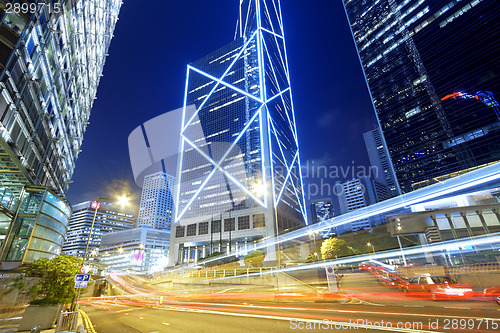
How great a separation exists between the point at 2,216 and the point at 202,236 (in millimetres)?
76261

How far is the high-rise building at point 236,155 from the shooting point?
8781 centimetres

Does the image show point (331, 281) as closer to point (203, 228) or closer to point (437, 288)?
point (437, 288)

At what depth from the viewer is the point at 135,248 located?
15925cm

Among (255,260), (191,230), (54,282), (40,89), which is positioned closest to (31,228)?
(54,282)

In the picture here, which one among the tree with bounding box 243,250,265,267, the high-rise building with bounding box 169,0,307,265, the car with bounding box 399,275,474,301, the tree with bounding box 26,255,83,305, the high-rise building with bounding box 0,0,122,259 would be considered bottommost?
the car with bounding box 399,275,474,301

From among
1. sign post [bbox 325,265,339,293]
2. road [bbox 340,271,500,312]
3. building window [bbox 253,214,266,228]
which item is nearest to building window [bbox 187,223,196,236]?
building window [bbox 253,214,266,228]

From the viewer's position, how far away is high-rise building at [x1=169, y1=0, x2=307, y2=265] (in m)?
87.8

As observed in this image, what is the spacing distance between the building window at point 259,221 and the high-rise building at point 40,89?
57.7m

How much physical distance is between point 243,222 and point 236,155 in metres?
29.0

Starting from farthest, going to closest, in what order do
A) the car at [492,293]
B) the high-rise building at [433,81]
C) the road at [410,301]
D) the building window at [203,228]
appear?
the building window at [203,228] → the high-rise building at [433,81] → the car at [492,293] → the road at [410,301]

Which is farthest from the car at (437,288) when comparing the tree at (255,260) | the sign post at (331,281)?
the tree at (255,260)

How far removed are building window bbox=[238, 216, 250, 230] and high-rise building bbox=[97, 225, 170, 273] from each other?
103 m

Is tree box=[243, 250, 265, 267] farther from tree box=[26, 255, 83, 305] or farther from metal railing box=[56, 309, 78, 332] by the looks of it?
metal railing box=[56, 309, 78, 332]

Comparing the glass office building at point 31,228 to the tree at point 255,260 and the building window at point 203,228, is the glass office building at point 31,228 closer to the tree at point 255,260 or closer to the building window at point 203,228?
the tree at point 255,260
